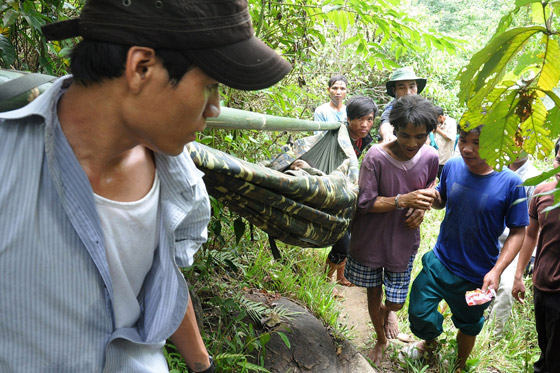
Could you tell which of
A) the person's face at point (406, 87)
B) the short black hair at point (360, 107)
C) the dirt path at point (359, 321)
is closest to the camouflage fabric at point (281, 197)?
the dirt path at point (359, 321)

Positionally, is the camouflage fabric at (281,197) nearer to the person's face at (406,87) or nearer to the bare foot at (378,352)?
the bare foot at (378,352)

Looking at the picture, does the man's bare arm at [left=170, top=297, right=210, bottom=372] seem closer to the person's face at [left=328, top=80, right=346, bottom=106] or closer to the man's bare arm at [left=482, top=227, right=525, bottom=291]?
the man's bare arm at [left=482, top=227, right=525, bottom=291]

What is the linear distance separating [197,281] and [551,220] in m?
2.02

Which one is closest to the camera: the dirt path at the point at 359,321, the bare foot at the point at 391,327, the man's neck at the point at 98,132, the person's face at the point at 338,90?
the man's neck at the point at 98,132

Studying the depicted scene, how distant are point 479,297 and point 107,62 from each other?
256cm

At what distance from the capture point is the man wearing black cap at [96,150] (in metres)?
0.89

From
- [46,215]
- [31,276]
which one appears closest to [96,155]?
[46,215]

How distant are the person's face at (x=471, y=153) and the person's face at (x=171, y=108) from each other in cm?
216

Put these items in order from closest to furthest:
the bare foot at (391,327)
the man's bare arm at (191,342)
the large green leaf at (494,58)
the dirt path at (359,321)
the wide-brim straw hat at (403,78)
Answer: the large green leaf at (494,58), the man's bare arm at (191,342), the dirt path at (359,321), the bare foot at (391,327), the wide-brim straw hat at (403,78)

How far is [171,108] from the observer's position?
3.16ft

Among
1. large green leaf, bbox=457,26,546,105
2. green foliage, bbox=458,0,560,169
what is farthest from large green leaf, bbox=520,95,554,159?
large green leaf, bbox=457,26,546,105

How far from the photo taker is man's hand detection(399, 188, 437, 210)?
294 centimetres

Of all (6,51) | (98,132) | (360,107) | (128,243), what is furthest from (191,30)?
(360,107)

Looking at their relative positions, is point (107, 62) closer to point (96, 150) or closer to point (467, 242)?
point (96, 150)
